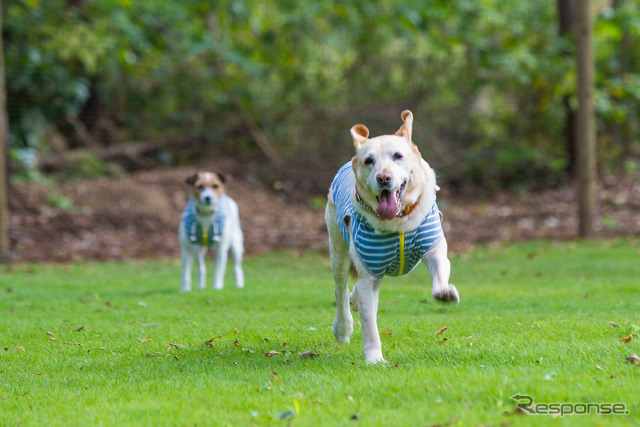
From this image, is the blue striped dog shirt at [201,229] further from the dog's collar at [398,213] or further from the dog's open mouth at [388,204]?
the dog's open mouth at [388,204]

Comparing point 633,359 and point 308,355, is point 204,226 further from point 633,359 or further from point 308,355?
point 633,359

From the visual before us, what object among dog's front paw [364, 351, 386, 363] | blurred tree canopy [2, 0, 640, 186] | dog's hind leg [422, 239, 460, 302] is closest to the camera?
dog's hind leg [422, 239, 460, 302]

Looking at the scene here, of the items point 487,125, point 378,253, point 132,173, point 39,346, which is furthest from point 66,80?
point 378,253

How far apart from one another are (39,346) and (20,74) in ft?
54.4

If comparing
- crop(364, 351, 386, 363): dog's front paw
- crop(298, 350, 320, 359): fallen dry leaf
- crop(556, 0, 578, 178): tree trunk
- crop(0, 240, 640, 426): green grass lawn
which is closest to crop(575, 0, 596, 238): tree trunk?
crop(0, 240, 640, 426): green grass lawn

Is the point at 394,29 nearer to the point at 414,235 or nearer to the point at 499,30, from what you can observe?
the point at 499,30

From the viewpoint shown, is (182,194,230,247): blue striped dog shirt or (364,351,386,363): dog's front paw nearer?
(364,351,386,363): dog's front paw

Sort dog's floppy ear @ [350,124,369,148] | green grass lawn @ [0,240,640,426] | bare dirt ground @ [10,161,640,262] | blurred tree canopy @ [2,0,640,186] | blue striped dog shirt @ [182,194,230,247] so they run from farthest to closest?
blurred tree canopy @ [2,0,640,186] → bare dirt ground @ [10,161,640,262] → blue striped dog shirt @ [182,194,230,247] → dog's floppy ear @ [350,124,369,148] → green grass lawn @ [0,240,640,426]

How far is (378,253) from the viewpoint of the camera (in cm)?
530

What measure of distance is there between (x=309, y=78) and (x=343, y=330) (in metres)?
18.2

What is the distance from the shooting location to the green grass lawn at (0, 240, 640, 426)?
14.0ft

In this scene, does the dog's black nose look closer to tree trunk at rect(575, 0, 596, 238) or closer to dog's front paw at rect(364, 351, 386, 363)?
dog's front paw at rect(364, 351, 386, 363)

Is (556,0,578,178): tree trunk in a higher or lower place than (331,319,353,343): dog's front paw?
higher

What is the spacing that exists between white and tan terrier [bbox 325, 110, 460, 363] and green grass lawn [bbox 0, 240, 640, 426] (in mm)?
528
